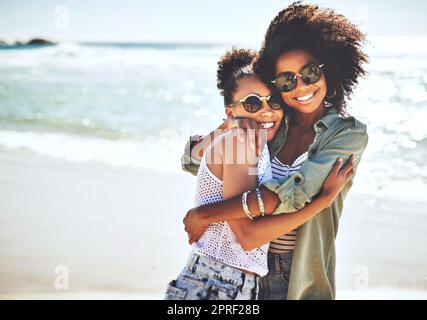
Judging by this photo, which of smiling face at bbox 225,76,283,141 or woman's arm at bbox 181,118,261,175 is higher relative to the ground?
smiling face at bbox 225,76,283,141

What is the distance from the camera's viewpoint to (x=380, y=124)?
1119cm

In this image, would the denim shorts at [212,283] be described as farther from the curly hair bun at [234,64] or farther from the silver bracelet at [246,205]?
the curly hair bun at [234,64]

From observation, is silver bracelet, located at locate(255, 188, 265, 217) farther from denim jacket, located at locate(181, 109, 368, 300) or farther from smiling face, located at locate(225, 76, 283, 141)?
smiling face, located at locate(225, 76, 283, 141)

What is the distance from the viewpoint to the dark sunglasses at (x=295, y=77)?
3.26 m

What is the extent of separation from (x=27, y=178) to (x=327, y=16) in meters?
5.79

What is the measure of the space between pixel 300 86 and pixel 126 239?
3607mm

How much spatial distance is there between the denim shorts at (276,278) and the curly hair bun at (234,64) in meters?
0.85

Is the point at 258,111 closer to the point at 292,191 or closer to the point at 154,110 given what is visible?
the point at 292,191

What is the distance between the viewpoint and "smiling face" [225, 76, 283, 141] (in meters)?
3.14

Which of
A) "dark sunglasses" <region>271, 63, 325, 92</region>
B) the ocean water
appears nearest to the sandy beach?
the ocean water

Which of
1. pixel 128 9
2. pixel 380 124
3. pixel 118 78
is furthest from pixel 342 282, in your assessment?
pixel 128 9

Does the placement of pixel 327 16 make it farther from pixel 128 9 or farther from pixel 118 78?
pixel 128 9

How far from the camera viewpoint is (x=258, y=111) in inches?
124

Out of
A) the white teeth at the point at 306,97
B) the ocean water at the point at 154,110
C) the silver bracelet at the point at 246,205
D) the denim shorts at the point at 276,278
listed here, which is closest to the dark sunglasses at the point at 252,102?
the white teeth at the point at 306,97
